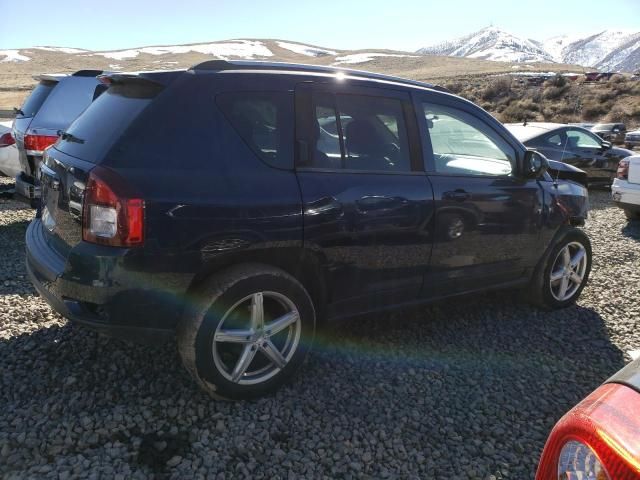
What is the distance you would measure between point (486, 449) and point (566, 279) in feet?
7.97

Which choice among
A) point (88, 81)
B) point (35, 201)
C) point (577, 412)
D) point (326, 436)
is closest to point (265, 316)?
point (326, 436)

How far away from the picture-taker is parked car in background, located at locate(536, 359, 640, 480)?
1.25 meters

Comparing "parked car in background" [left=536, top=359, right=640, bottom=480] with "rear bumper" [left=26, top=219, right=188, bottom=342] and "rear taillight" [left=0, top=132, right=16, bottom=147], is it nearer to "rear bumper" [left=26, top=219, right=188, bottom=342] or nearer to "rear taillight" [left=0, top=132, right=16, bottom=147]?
"rear bumper" [left=26, top=219, right=188, bottom=342]

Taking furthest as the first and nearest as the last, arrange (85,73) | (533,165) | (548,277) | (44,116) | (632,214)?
(632,214), (85,73), (44,116), (548,277), (533,165)

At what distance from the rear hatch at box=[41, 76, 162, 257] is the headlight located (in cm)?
235

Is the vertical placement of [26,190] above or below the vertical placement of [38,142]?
below

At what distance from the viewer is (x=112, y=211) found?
8.60 ft

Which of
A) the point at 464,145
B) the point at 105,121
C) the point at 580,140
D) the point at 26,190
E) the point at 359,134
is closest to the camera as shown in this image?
the point at 105,121

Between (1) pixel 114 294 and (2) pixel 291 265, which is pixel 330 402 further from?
(1) pixel 114 294

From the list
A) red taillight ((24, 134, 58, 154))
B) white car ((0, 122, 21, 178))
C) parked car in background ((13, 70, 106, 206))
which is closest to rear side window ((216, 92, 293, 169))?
parked car in background ((13, 70, 106, 206))

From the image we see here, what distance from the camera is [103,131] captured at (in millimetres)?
2928

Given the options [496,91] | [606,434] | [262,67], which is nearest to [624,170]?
[262,67]

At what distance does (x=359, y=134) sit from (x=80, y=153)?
1.61 meters

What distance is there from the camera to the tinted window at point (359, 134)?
3240 mm
